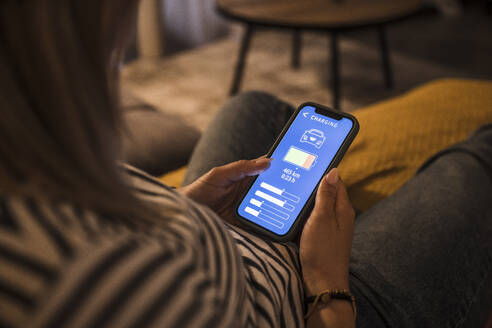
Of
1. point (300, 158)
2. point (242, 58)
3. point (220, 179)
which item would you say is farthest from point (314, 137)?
point (242, 58)

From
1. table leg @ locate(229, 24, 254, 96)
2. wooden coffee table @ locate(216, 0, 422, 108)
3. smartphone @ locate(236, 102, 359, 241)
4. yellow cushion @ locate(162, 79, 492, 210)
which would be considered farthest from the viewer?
table leg @ locate(229, 24, 254, 96)

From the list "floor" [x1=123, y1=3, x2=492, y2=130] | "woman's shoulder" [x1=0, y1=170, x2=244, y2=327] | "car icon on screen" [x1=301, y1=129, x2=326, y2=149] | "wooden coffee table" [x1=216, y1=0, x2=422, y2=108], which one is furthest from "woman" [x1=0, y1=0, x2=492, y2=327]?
"floor" [x1=123, y1=3, x2=492, y2=130]

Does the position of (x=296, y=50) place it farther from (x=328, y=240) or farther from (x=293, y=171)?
(x=328, y=240)

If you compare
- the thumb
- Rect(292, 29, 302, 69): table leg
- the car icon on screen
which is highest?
the car icon on screen

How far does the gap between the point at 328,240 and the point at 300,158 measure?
14cm

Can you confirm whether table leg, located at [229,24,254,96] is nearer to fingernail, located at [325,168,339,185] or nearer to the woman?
fingernail, located at [325,168,339,185]

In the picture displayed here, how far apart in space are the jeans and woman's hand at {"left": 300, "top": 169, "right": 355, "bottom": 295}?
0.19 ft

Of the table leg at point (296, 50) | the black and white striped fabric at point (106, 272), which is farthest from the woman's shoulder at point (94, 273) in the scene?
the table leg at point (296, 50)

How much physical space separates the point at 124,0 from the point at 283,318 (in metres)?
0.36

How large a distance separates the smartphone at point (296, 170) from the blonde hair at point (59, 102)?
1.06 feet

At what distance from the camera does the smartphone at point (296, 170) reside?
642 mm

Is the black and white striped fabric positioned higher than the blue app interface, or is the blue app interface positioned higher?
the black and white striped fabric

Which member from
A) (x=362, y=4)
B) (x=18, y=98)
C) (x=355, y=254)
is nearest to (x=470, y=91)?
(x=355, y=254)

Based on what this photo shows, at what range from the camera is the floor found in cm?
212
